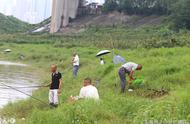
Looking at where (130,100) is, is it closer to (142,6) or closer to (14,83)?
(14,83)

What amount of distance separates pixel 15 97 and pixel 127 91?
4929 mm

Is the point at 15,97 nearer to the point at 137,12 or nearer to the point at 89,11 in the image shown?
the point at 137,12

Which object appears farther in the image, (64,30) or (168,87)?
(64,30)

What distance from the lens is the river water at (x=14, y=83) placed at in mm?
16844

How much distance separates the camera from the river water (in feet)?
55.3

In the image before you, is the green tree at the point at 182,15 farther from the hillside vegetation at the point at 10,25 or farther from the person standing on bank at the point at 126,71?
the hillside vegetation at the point at 10,25

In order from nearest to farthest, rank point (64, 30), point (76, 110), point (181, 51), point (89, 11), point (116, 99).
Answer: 1. point (76, 110)
2. point (116, 99)
3. point (181, 51)
4. point (64, 30)
5. point (89, 11)

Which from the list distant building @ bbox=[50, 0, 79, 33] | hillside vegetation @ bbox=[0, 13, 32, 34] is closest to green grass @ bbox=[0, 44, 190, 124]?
distant building @ bbox=[50, 0, 79, 33]

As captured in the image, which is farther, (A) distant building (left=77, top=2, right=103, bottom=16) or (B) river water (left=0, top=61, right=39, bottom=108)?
(A) distant building (left=77, top=2, right=103, bottom=16)

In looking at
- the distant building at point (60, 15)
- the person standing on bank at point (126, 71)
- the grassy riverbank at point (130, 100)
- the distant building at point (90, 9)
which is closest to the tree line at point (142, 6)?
the distant building at point (90, 9)

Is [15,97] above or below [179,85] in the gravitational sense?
below

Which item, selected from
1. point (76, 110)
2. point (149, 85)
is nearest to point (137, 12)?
point (149, 85)

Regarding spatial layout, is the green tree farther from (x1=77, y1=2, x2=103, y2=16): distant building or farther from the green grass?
(x1=77, y1=2, x2=103, y2=16): distant building

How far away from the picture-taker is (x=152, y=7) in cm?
6625
